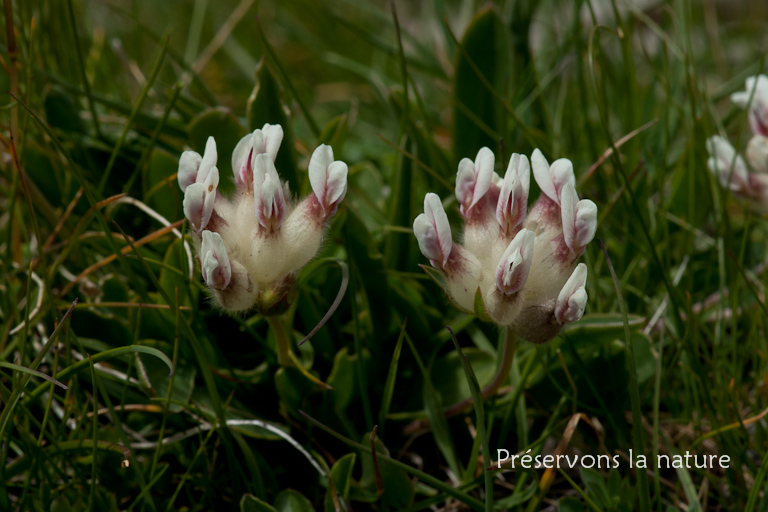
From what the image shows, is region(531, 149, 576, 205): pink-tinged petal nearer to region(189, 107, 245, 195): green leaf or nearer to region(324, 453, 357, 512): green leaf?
region(324, 453, 357, 512): green leaf

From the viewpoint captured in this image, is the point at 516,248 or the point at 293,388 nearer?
the point at 516,248

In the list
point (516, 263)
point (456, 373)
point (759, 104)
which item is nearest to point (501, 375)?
point (456, 373)

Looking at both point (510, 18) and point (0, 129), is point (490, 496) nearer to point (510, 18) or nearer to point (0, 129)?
point (0, 129)

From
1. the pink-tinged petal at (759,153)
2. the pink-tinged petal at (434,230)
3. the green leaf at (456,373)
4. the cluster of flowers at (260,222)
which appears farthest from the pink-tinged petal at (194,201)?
the pink-tinged petal at (759,153)

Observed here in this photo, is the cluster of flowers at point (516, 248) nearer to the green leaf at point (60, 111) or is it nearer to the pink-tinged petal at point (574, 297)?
the pink-tinged petal at point (574, 297)

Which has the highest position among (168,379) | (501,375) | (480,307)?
(480,307)

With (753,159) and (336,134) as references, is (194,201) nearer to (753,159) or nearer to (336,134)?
(336,134)
